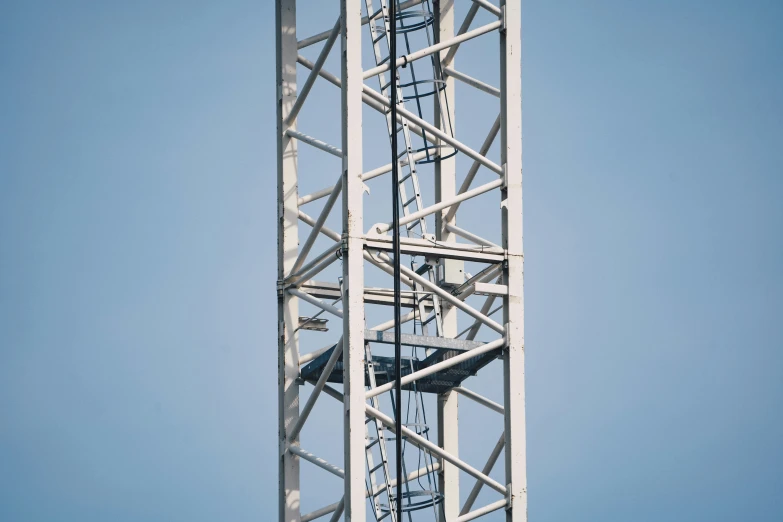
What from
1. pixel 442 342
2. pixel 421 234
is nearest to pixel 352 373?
pixel 442 342

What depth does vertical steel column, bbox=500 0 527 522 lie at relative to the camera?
26391 mm

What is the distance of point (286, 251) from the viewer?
2823 centimetres

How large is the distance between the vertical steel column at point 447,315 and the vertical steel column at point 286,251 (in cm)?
298

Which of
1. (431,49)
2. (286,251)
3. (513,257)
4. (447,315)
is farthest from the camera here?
(447,315)

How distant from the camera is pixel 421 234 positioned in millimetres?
29141

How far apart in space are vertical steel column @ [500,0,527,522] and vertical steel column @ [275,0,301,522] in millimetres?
3733

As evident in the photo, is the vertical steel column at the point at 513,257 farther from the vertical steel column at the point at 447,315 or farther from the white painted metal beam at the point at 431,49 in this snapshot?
the vertical steel column at the point at 447,315

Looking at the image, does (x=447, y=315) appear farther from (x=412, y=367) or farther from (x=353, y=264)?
(x=353, y=264)

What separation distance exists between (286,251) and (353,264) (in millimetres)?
3145

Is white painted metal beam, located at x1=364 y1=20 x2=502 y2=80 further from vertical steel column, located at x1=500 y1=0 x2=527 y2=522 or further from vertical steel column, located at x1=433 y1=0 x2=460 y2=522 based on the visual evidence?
vertical steel column, located at x1=433 y1=0 x2=460 y2=522

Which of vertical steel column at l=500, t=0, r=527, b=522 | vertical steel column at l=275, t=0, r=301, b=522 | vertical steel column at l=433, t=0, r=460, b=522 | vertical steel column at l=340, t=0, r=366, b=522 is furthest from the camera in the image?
vertical steel column at l=433, t=0, r=460, b=522

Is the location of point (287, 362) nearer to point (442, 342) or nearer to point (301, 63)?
point (442, 342)

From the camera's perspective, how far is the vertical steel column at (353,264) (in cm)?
2481

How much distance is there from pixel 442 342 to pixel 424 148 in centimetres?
444
